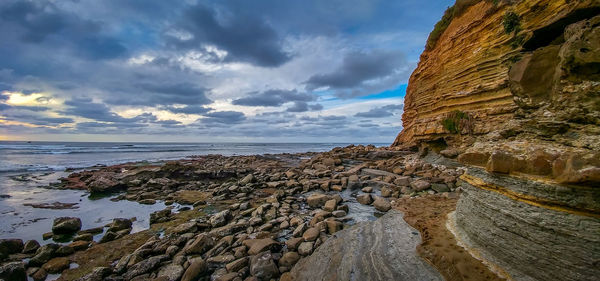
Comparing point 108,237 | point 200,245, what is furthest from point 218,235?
point 108,237

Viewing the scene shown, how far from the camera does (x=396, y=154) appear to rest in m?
19.1

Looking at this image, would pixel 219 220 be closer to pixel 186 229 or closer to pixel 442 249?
pixel 186 229

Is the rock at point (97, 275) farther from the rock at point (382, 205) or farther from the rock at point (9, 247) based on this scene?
the rock at point (382, 205)

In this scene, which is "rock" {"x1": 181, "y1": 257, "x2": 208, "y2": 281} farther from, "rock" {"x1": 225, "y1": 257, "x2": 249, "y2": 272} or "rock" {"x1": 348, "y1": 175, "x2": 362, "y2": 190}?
"rock" {"x1": 348, "y1": 175, "x2": 362, "y2": 190}

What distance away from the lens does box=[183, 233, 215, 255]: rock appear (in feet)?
18.6

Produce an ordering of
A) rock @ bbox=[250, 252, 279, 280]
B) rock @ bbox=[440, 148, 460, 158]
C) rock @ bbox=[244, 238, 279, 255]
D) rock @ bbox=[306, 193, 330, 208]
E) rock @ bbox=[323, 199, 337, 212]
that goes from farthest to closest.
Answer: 1. rock @ bbox=[440, 148, 460, 158]
2. rock @ bbox=[306, 193, 330, 208]
3. rock @ bbox=[323, 199, 337, 212]
4. rock @ bbox=[244, 238, 279, 255]
5. rock @ bbox=[250, 252, 279, 280]

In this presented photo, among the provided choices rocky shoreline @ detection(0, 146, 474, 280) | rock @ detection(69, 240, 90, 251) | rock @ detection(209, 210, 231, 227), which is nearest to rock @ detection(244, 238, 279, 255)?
rocky shoreline @ detection(0, 146, 474, 280)

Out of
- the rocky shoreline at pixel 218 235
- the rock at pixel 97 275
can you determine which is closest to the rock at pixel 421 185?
the rocky shoreline at pixel 218 235

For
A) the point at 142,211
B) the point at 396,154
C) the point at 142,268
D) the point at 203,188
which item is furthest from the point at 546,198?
the point at 396,154

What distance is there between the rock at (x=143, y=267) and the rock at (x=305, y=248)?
10.3ft

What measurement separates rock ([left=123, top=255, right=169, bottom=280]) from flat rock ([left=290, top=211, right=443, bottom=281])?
3134mm

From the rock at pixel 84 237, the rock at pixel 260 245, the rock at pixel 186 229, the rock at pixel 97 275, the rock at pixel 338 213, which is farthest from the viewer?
the rock at pixel 338 213

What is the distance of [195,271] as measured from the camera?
4703 millimetres

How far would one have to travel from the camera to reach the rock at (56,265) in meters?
5.36
